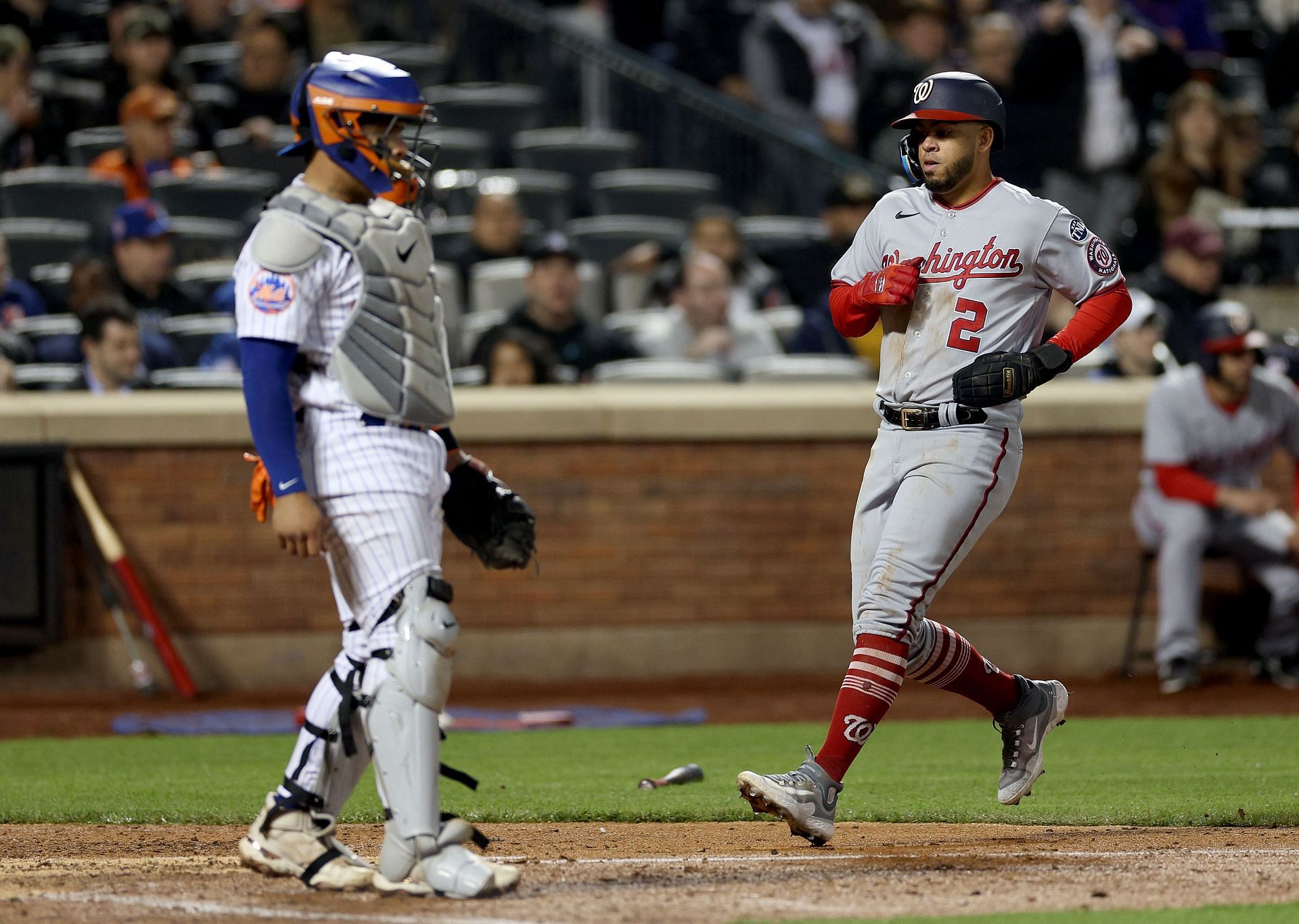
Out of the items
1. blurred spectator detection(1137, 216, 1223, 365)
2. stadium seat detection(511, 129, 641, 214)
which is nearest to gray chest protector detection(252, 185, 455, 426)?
blurred spectator detection(1137, 216, 1223, 365)

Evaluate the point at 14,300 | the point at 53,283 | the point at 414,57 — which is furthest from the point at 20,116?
the point at 414,57

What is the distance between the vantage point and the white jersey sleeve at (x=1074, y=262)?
4988mm

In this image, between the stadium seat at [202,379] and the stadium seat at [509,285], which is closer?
the stadium seat at [202,379]

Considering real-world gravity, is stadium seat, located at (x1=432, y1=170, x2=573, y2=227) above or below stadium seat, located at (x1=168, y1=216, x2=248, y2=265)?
above

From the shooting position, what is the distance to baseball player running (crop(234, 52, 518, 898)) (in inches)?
156

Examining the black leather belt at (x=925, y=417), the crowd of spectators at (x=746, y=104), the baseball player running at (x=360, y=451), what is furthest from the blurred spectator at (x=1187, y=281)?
the baseball player running at (x=360, y=451)

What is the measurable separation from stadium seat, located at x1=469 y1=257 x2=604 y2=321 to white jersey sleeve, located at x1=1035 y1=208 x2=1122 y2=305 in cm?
616

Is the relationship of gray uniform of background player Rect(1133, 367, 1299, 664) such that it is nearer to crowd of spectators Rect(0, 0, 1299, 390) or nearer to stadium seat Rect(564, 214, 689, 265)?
crowd of spectators Rect(0, 0, 1299, 390)

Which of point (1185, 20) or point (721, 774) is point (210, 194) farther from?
point (1185, 20)

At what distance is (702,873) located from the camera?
447 centimetres

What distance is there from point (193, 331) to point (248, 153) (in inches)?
82.1

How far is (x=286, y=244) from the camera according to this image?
13.2 ft

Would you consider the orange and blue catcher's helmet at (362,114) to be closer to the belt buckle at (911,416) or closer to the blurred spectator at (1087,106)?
the belt buckle at (911,416)

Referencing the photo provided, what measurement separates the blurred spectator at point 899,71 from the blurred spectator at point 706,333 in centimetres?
319
